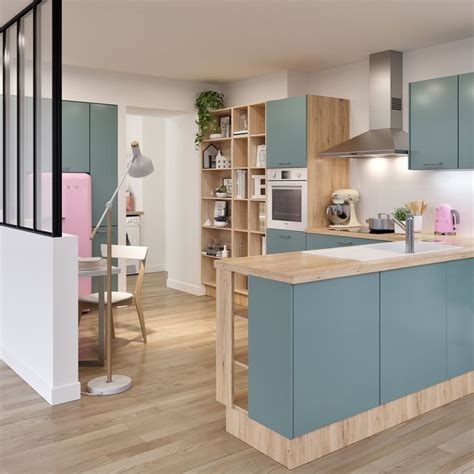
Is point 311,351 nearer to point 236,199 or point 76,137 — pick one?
point 236,199

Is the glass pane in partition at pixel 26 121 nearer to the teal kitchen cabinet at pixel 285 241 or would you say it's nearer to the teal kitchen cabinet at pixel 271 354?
the teal kitchen cabinet at pixel 271 354

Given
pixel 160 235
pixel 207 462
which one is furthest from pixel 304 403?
pixel 160 235

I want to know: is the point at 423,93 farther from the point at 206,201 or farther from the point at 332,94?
the point at 206,201

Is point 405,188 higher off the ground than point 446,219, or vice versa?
point 405,188

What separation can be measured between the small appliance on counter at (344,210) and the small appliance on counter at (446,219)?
929 mm

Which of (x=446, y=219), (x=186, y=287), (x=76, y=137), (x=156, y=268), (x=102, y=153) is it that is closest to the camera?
(x=446, y=219)

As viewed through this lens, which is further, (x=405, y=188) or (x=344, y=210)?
(x=344, y=210)

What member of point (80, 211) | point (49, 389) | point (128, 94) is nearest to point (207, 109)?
point (128, 94)

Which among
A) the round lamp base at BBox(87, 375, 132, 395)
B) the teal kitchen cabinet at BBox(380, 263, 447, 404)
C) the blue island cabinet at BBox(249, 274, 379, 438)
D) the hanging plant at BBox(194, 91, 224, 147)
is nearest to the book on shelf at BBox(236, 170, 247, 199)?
the hanging plant at BBox(194, 91, 224, 147)

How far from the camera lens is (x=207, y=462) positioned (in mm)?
2816

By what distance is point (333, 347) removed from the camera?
9.39ft

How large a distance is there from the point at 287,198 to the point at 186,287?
2.16m

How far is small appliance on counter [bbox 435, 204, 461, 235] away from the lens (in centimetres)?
482

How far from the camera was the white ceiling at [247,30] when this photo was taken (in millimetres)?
4074
